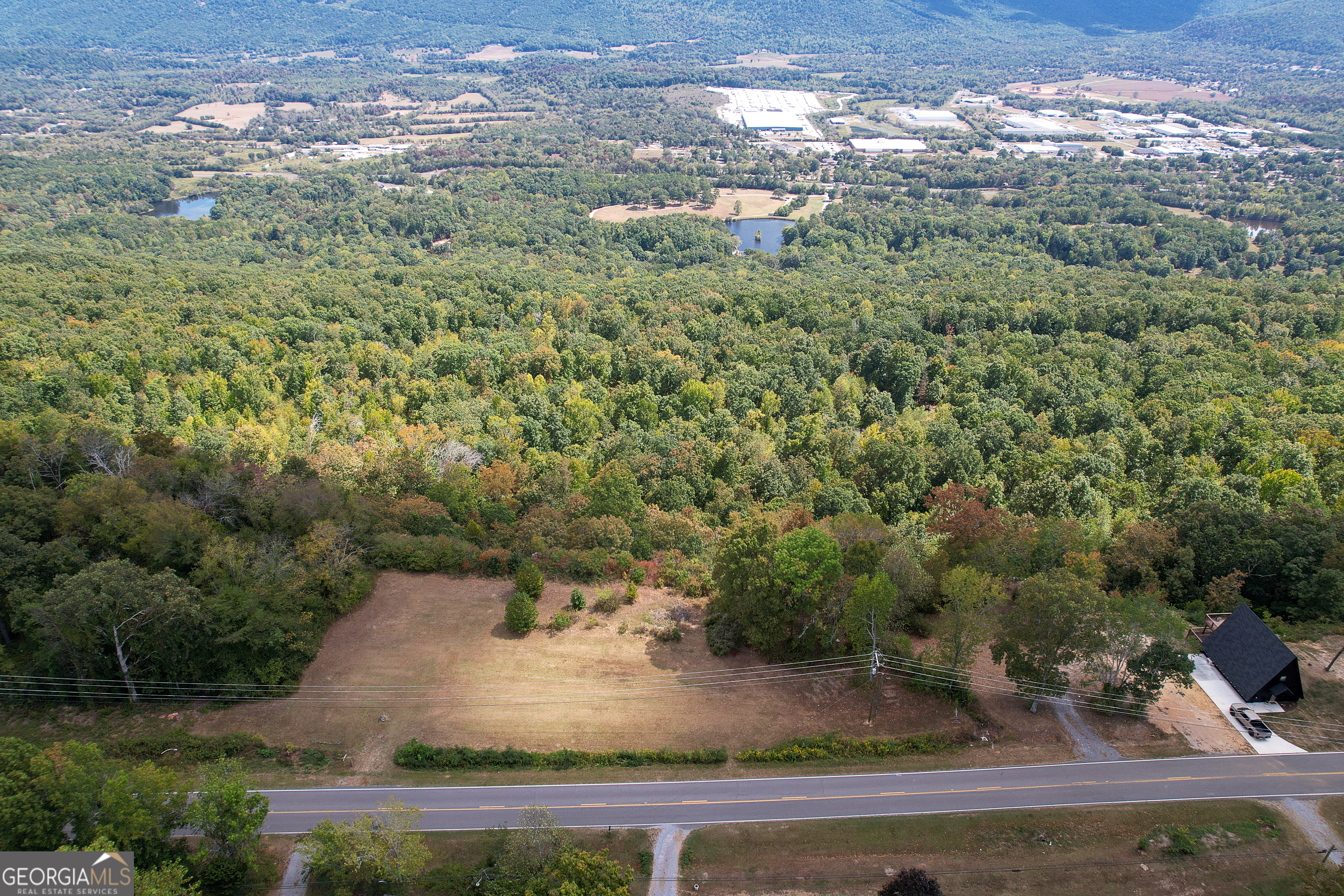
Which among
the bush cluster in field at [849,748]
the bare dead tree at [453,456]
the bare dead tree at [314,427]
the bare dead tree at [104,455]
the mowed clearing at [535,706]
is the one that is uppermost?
the bare dead tree at [104,455]

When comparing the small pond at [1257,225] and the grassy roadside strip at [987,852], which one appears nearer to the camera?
the grassy roadside strip at [987,852]

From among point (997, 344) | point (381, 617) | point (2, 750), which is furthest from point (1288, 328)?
point (2, 750)

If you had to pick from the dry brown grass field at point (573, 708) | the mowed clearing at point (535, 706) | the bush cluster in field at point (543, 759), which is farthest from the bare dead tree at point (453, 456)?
the bush cluster in field at point (543, 759)

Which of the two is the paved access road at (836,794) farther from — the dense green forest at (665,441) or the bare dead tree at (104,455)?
the bare dead tree at (104,455)

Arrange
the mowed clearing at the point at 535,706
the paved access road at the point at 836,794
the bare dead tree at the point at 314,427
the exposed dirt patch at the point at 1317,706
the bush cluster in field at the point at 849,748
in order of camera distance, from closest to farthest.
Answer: the paved access road at the point at 836,794, the bush cluster in field at the point at 849,748, the exposed dirt patch at the point at 1317,706, the mowed clearing at the point at 535,706, the bare dead tree at the point at 314,427

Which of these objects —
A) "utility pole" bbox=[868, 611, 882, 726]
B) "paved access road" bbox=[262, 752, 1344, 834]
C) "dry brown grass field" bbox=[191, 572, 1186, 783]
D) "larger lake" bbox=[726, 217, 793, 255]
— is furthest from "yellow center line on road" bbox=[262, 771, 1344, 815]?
"larger lake" bbox=[726, 217, 793, 255]

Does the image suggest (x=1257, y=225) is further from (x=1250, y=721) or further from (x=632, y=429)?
(x=1250, y=721)
